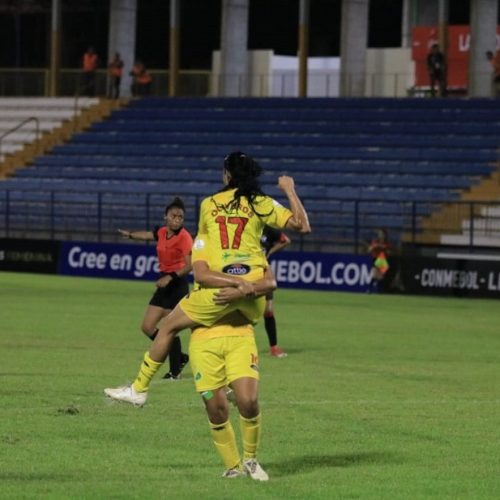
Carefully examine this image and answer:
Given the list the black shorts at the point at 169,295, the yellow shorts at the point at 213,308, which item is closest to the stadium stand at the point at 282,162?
the black shorts at the point at 169,295

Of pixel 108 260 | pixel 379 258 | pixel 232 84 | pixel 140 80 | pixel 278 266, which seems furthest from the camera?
pixel 140 80

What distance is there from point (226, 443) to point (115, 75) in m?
42.6

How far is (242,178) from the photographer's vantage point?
10.7 meters

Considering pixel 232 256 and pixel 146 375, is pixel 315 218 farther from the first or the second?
pixel 232 256

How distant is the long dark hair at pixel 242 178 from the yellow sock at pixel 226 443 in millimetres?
1466

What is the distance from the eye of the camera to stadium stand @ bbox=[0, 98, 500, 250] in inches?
1596

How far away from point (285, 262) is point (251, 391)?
28.0 meters

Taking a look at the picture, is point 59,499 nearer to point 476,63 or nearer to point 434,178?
point 434,178

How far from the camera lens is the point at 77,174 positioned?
47.3 m

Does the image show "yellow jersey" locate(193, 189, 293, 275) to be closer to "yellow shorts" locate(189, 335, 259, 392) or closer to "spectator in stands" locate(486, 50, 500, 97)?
"yellow shorts" locate(189, 335, 259, 392)

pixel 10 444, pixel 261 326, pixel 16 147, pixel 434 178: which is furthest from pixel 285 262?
pixel 10 444

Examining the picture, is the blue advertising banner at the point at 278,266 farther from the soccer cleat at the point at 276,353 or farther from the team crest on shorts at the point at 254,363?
the team crest on shorts at the point at 254,363

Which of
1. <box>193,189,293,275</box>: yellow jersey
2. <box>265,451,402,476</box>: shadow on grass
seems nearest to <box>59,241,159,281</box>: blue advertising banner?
<box>265,451,402,476</box>: shadow on grass

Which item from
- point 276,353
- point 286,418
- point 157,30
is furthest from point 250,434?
point 157,30
